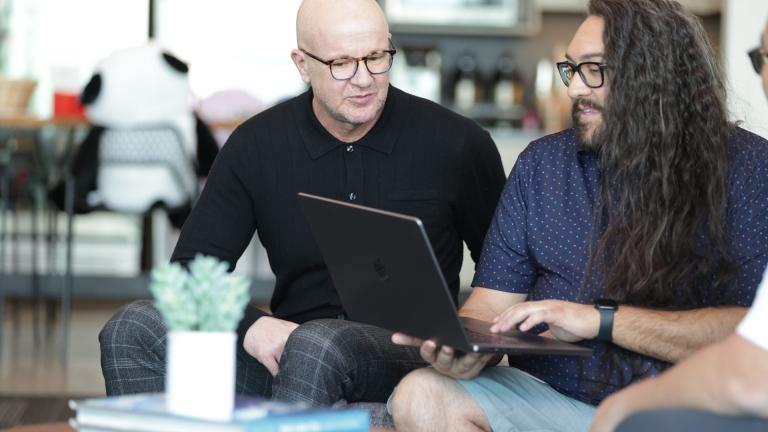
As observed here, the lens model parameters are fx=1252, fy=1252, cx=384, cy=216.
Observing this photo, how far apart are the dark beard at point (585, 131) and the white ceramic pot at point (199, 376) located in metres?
1.02

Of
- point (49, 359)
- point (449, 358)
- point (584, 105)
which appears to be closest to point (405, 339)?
point (449, 358)

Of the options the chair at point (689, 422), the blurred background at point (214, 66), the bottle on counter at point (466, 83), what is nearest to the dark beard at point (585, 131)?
the chair at point (689, 422)

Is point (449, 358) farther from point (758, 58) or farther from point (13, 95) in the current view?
point (13, 95)

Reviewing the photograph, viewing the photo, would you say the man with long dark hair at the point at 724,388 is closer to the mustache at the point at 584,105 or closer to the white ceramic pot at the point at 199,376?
→ the white ceramic pot at the point at 199,376

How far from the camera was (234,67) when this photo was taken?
7.27m

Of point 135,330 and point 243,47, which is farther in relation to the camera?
point 243,47

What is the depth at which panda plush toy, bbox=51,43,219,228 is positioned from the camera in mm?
4594

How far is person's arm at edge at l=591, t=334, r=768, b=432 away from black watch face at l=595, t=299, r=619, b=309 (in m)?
0.55

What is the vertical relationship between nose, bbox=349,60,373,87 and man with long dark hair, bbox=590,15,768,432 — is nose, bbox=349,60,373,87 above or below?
above

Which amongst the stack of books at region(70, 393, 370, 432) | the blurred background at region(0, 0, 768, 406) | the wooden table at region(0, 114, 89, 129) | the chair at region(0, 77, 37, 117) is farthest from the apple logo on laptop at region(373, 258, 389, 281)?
the blurred background at region(0, 0, 768, 406)

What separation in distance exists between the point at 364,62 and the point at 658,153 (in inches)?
25.2

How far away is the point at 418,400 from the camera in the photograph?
2098mm

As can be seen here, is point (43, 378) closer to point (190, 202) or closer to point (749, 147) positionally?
point (190, 202)

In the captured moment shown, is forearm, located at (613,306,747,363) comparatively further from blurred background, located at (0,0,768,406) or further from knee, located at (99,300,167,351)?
blurred background, located at (0,0,768,406)
